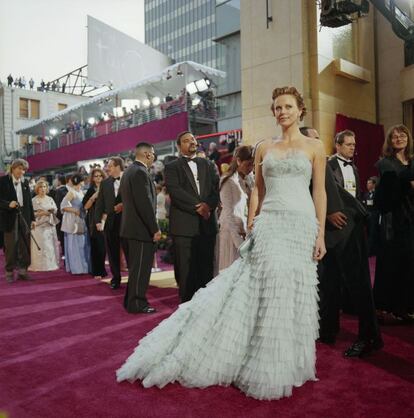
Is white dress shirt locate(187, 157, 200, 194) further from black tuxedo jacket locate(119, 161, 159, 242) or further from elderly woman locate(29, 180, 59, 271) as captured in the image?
elderly woman locate(29, 180, 59, 271)

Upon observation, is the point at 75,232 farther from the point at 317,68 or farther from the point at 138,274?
the point at 317,68

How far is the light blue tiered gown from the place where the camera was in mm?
2574

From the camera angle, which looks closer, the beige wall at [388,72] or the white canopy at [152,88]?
the beige wall at [388,72]

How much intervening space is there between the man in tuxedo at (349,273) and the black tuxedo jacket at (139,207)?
1912 millimetres

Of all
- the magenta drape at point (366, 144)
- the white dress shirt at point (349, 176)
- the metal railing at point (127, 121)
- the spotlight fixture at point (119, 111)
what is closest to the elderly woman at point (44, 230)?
the white dress shirt at point (349, 176)

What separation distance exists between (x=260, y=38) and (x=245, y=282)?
883 cm

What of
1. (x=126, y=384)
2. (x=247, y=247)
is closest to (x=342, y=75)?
(x=247, y=247)

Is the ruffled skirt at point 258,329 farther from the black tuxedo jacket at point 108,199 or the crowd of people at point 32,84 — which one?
the crowd of people at point 32,84

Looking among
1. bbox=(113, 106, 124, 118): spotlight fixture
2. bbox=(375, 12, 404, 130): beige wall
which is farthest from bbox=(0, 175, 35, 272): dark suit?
bbox=(113, 106, 124, 118): spotlight fixture

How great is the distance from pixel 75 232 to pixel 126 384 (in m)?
5.45

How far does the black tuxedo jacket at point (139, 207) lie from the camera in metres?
4.75

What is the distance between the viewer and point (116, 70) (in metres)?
24.5

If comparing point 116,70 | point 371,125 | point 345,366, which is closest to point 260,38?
point 371,125

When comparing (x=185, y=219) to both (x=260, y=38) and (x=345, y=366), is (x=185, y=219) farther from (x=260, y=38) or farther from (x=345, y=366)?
(x=260, y=38)
